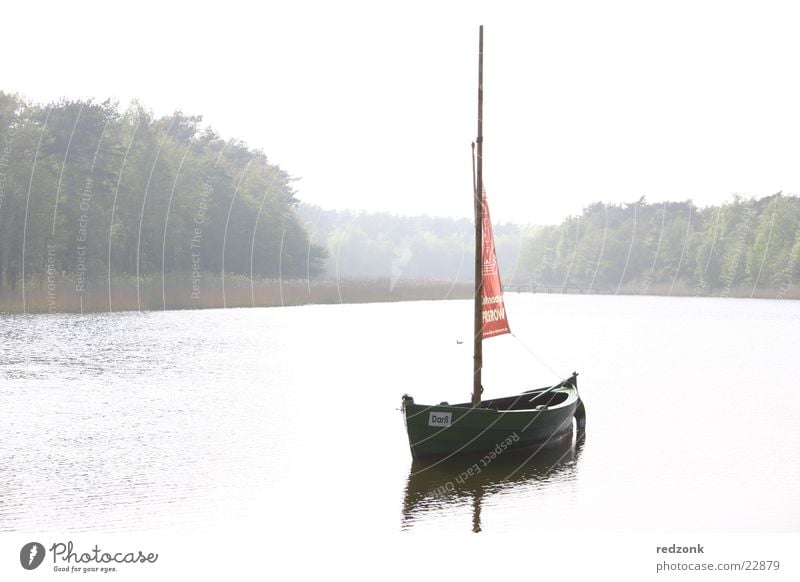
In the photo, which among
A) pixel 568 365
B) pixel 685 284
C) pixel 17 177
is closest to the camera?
pixel 568 365

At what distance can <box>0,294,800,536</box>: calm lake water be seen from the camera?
71.6 feet

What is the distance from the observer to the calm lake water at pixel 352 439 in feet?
71.6

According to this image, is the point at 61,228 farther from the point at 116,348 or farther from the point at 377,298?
the point at 377,298

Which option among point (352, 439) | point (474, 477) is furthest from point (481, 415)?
point (352, 439)

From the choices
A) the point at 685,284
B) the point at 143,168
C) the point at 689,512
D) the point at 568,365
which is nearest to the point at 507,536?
the point at 689,512

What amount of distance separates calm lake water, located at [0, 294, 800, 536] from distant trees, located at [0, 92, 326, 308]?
14687 mm

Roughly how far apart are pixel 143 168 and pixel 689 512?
83.9 meters

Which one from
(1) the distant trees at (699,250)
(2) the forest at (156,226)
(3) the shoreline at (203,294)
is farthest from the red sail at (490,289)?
(1) the distant trees at (699,250)

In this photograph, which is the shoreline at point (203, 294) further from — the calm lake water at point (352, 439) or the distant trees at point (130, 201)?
the calm lake water at point (352, 439)

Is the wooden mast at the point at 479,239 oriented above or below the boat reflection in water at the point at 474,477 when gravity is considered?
above

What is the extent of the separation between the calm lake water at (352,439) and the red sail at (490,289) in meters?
3.52

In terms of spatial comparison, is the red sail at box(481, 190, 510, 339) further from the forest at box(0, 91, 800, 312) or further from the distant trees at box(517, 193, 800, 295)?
the distant trees at box(517, 193, 800, 295)

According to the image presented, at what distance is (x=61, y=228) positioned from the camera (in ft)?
269

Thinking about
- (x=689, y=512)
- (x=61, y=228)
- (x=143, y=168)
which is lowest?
(x=689, y=512)
